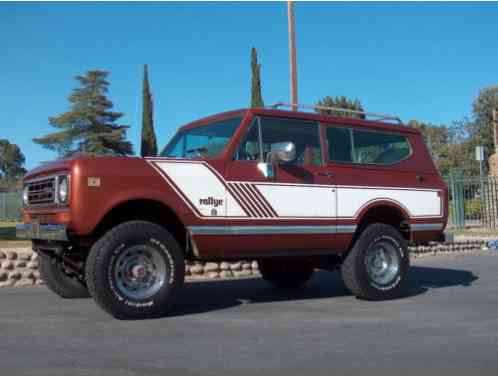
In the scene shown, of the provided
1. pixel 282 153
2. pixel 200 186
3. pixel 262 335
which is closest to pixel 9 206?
pixel 200 186

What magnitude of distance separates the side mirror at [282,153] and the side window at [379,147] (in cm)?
135

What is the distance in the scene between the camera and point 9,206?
90.2ft

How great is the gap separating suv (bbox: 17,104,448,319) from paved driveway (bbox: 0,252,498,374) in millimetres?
426

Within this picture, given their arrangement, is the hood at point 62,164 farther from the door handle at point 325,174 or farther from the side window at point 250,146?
the door handle at point 325,174

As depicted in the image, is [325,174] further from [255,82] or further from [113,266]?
[255,82]

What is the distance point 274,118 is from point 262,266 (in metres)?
2.46

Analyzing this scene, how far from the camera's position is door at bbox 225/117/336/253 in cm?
676

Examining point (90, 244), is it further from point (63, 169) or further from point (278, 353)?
point (278, 353)

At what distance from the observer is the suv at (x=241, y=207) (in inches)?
233

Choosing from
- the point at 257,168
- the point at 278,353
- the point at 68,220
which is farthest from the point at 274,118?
the point at 278,353

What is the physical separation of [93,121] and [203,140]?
148ft

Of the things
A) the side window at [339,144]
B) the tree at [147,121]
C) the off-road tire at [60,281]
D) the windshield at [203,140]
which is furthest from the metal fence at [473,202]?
the tree at [147,121]

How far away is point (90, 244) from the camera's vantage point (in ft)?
20.0

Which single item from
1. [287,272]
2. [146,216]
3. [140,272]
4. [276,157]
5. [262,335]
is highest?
[276,157]
